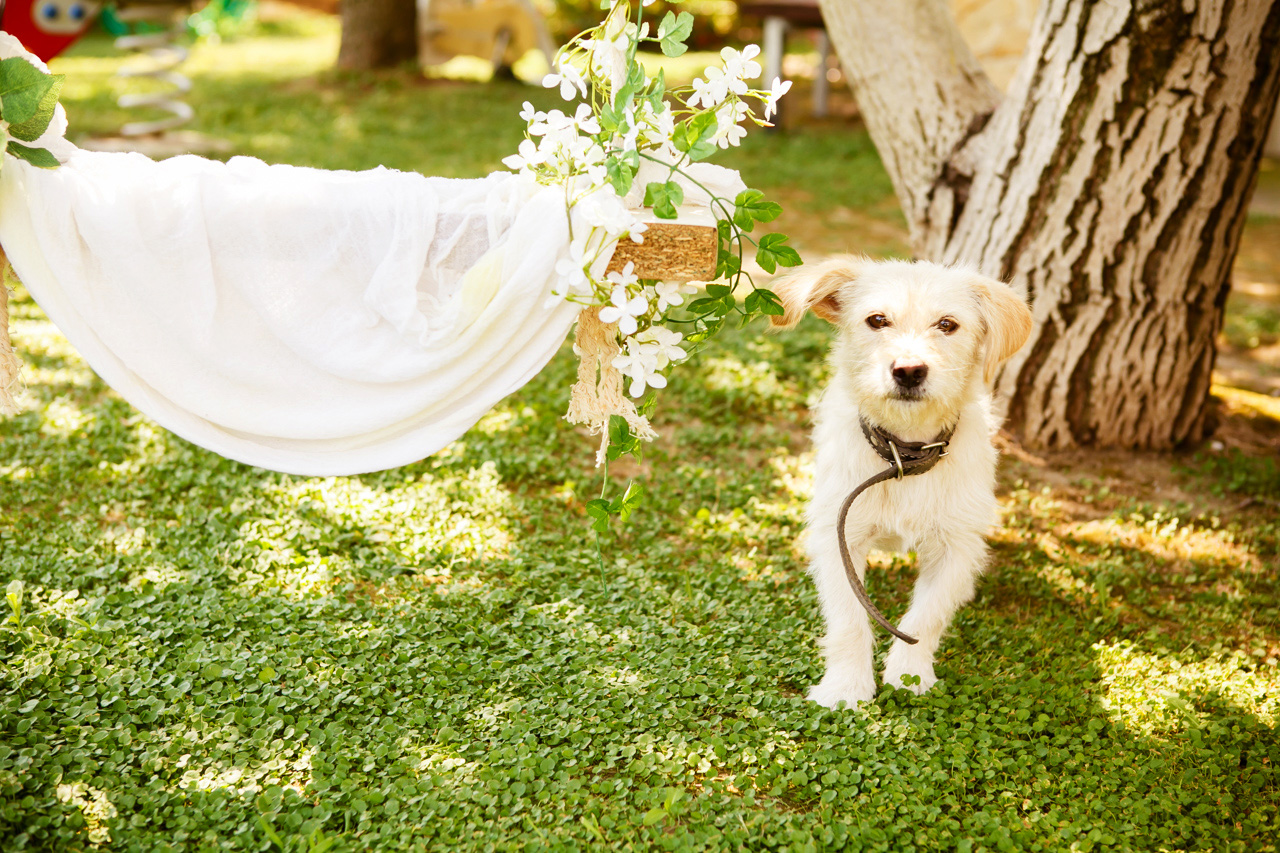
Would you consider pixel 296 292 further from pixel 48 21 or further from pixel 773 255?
pixel 48 21

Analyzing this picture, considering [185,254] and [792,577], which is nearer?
[185,254]

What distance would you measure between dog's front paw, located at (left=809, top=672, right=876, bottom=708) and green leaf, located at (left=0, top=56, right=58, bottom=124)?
113 inches

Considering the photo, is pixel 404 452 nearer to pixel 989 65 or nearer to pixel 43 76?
pixel 43 76

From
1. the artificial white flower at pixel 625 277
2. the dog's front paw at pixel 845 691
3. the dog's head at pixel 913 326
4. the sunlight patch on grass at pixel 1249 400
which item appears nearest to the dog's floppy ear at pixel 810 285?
the dog's head at pixel 913 326

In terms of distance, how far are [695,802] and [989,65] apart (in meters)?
10.5

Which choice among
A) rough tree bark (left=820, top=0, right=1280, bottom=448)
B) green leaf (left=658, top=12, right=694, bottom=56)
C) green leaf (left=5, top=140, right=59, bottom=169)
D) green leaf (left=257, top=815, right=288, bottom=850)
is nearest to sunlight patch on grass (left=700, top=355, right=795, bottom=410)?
rough tree bark (left=820, top=0, right=1280, bottom=448)

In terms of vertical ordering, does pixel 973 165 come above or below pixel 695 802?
above

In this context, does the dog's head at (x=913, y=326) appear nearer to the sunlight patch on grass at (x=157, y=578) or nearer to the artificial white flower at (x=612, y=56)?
the artificial white flower at (x=612, y=56)

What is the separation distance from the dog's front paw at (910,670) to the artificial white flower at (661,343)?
1364 mm

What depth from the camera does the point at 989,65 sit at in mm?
11273

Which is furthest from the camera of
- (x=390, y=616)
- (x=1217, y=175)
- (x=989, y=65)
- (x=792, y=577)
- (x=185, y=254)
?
(x=989, y=65)

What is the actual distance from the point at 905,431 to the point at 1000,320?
0.47m

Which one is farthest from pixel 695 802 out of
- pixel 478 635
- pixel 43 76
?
pixel 43 76

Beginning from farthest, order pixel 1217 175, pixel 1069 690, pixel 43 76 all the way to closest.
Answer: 1. pixel 1217 175
2. pixel 1069 690
3. pixel 43 76
